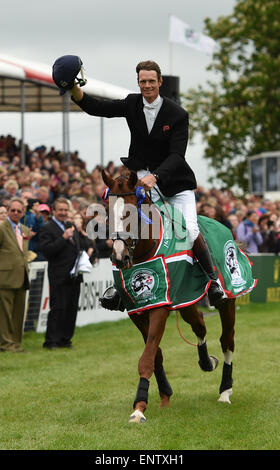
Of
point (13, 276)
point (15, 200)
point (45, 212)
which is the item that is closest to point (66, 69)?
point (15, 200)

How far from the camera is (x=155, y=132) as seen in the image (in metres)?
7.85

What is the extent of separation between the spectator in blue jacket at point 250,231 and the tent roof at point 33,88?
7082mm

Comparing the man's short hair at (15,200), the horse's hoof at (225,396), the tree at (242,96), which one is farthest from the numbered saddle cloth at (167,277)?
the tree at (242,96)

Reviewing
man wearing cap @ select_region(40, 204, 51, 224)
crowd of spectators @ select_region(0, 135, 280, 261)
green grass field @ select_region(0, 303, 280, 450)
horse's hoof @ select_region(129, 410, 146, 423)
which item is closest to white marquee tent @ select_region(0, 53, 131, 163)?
crowd of spectators @ select_region(0, 135, 280, 261)

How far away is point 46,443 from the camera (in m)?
6.86

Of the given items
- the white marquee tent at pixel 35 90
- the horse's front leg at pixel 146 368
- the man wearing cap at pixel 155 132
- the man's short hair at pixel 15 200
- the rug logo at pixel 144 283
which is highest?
the white marquee tent at pixel 35 90

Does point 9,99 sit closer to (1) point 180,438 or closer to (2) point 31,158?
(2) point 31,158

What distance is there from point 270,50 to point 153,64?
4130 cm

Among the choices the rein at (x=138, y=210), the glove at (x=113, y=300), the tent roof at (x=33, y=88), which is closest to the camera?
the rein at (x=138, y=210)

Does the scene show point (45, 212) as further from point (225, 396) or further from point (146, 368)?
point (146, 368)

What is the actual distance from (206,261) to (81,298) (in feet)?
26.7

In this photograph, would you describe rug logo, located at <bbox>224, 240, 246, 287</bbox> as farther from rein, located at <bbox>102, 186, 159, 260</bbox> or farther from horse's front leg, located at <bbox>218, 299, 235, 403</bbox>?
rein, located at <bbox>102, 186, 159, 260</bbox>

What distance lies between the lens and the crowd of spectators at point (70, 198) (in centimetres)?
1508

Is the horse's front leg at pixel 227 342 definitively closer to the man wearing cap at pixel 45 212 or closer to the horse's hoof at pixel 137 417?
the horse's hoof at pixel 137 417
